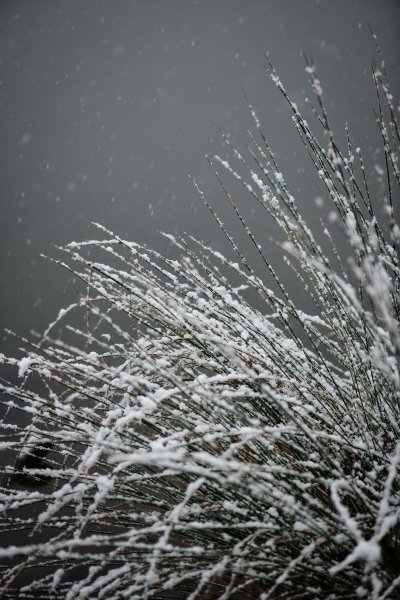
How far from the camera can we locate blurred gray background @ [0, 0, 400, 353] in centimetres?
337

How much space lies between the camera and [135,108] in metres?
3.57

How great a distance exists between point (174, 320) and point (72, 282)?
2.84 metres

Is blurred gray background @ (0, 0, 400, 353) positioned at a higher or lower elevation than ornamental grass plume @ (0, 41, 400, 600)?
higher

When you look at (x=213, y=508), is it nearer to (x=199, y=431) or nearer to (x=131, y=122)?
(x=199, y=431)

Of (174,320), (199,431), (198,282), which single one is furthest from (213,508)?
(198,282)

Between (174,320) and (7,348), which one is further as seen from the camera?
(7,348)

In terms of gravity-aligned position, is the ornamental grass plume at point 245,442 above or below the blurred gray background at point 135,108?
below

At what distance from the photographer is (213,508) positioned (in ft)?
1.87

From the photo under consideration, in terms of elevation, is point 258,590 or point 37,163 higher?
point 37,163

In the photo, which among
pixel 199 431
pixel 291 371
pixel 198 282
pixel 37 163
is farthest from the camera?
pixel 37 163

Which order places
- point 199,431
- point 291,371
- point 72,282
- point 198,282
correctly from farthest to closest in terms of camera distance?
point 72,282, point 198,282, point 291,371, point 199,431

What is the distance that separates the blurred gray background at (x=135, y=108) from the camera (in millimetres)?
3371

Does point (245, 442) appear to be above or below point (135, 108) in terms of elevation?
below

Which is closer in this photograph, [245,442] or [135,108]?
[245,442]
